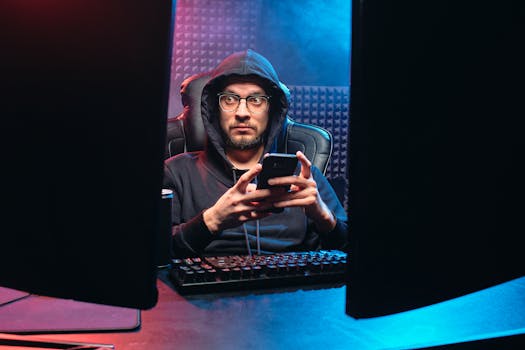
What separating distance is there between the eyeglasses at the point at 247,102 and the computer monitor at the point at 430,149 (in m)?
1.45

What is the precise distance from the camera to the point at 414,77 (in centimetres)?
54

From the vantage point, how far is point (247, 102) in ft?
6.60

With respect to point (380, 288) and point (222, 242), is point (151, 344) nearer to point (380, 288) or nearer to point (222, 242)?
point (380, 288)

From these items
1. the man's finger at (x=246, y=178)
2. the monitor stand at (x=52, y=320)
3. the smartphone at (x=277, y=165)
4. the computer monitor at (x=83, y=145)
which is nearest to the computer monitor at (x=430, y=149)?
the computer monitor at (x=83, y=145)

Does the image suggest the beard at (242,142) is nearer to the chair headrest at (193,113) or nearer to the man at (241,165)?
the man at (241,165)

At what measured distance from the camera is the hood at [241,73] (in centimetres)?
193

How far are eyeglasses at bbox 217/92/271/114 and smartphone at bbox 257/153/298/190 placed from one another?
93cm

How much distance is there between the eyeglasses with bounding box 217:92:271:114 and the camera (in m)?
2.01

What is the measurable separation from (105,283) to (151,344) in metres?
0.12

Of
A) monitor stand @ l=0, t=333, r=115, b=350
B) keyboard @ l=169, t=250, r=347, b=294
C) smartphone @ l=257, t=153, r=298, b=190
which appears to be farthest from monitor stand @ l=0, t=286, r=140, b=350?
smartphone @ l=257, t=153, r=298, b=190

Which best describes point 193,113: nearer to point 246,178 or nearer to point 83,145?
point 246,178

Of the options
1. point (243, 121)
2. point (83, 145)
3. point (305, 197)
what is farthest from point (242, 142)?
point (83, 145)

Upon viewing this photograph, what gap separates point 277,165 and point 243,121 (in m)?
0.98

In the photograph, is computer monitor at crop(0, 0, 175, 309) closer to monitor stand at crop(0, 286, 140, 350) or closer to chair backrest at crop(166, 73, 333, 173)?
monitor stand at crop(0, 286, 140, 350)
